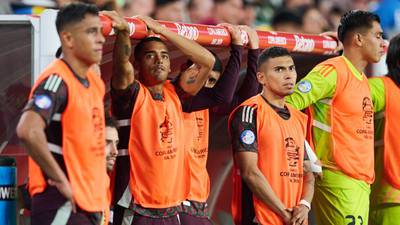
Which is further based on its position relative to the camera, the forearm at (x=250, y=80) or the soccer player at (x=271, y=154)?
the forearm at (x=250, y=80)

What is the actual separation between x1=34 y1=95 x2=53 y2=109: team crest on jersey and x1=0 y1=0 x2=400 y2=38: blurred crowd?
181 inches

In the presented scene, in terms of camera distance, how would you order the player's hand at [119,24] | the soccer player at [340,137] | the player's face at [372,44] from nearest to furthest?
the player's hand at [119,24] → the soccer player at [340,137] → the player's face at [372,44]

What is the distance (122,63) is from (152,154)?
680mm

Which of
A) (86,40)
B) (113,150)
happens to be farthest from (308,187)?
(86,40)

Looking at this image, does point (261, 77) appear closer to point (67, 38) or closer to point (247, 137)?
point (247, 137)

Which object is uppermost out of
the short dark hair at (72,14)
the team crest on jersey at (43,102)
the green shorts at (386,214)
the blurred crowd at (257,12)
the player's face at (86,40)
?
the blurred crowd at (257,12)

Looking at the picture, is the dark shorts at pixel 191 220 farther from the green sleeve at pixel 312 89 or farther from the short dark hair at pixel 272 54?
the short dark hair at pixel 272 54

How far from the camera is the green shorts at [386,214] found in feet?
29.5

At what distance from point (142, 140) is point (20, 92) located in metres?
0.86

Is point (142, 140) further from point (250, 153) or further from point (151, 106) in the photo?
point (250, 153)

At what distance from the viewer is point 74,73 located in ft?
21.0

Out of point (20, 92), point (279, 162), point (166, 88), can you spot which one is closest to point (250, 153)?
point (279, 162)

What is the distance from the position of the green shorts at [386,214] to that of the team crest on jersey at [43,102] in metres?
3.73

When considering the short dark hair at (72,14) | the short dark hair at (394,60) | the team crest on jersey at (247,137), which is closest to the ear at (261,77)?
the team crest on jersey at (247,137)
